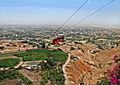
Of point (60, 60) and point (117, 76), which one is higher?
point (117, 76)

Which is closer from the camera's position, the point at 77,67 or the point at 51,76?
the point at 51,76

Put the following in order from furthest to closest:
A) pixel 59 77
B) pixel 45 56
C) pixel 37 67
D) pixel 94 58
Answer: pixel 94 58 → pixel 45 56 → pixel 37 67 → pixel 59 77

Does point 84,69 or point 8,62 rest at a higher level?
point 8,62

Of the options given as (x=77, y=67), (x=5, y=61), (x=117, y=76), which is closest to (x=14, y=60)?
(x=5, y=61)

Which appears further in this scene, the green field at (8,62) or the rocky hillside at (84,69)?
the green field at (8,62)

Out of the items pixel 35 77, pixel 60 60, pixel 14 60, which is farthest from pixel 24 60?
pixel 35 77

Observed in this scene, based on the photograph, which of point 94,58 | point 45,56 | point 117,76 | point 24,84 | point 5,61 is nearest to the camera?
point 117,76

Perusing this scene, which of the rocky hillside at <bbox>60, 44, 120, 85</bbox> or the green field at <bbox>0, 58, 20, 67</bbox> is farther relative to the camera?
the green field at <bbox>0, 58, 20, 67</bbox>

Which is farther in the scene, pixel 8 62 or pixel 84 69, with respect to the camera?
pixel 8 62

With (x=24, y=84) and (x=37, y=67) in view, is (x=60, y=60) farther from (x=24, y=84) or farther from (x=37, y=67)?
(x=24, y=84)
